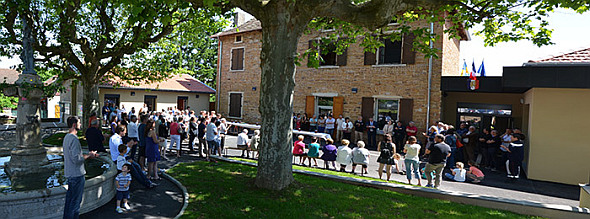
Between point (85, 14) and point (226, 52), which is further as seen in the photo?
point (226, 52)

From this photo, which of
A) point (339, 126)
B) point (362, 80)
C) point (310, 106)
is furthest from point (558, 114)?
point (310, 106)

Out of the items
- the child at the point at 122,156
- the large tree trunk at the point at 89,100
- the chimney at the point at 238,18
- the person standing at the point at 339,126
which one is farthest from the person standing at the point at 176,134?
the chimney at the point at 238,18

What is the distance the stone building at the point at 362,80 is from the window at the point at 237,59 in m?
0.07

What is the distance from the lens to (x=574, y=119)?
9.89 m

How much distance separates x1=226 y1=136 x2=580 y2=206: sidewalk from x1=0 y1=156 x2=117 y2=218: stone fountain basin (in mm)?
7081

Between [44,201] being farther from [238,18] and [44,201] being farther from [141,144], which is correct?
[238,18]

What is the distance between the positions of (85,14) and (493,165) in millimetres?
17397

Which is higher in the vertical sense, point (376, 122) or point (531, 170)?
point (376, 122)

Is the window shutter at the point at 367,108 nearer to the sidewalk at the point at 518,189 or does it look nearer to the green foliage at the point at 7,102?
the sidewalk at the point at 518,189

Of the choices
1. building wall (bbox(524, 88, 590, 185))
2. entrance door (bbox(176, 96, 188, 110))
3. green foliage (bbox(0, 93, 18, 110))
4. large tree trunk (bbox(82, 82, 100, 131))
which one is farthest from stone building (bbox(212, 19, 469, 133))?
green foliage (bbox(0, 93, 18, 110))

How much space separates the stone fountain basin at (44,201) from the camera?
4.92 m

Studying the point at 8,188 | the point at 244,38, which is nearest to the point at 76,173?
the point at 8,188

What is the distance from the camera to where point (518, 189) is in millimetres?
8859

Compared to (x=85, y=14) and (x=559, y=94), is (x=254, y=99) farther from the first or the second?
(x=559, y=94)
